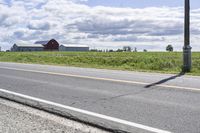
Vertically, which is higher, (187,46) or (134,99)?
(187,46)

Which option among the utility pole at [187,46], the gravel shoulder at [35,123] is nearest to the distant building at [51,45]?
the utility pole at [187,46]

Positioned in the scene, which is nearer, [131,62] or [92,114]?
[92,114]

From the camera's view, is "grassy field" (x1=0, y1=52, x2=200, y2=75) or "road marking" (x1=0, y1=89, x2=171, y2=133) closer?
"road marking" (x1=0, y1=89, x2=171, y2=133)

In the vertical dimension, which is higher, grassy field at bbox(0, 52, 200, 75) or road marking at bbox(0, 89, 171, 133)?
grassy field at bbox(0, 52, 200, 75)

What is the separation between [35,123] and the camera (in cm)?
624

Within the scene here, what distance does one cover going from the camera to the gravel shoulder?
5773 mm

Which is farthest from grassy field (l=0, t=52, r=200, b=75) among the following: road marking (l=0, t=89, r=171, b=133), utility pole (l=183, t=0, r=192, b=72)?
road marking (l=0, t=89, r=171, b=133)

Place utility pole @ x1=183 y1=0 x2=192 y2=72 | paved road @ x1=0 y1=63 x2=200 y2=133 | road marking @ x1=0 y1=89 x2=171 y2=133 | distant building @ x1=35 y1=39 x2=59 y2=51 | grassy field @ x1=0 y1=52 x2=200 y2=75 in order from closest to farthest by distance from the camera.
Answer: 1. road marking @ x1=0 y1=89 x2=171 y2=133
2. paved road @ x1=0 y1=63 x2=200 y2=133
3. utility pole @ x1=183 y1=0 x2=192 y2=72
4. grassy field @ x1=0 y1=52 x2=200 y2=75
5. distant building @ x1=35 y1=39 x2=59 y2=51

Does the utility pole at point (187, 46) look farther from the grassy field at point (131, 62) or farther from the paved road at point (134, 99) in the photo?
the paved road at point (134, 99)

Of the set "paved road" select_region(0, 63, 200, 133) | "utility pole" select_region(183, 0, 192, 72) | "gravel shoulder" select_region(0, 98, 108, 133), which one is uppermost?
"utility pole" select_region(183, 0, 192, 72)

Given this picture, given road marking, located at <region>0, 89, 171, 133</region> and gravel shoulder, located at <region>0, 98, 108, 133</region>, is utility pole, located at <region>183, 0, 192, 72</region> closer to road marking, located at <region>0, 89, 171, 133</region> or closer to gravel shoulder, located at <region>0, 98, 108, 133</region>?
road marking, located at <region>0, 89, 171, 133</region>

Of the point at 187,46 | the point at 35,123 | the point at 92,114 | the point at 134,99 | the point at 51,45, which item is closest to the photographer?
the point at 35,123

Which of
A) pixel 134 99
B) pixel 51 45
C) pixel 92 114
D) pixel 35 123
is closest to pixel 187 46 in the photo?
pixel 134 99

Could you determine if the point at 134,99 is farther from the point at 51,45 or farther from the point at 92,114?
the point at 51,45
